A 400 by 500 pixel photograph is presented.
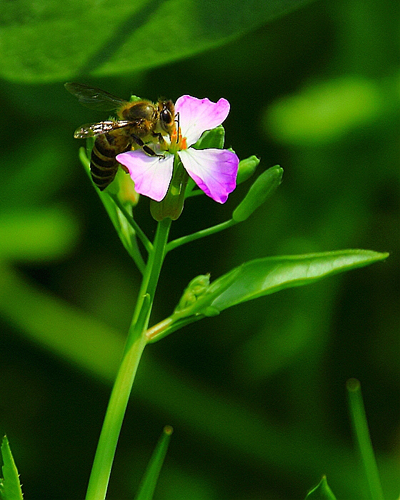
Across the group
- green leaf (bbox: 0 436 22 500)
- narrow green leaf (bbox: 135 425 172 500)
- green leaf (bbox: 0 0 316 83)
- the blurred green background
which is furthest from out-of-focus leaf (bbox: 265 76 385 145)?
green leaf (bbox: 0 436 22 500)

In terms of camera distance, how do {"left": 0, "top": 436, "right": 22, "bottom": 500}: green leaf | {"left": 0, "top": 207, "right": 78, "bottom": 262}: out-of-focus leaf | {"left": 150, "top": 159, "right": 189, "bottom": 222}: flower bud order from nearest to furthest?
{"left": 0, "top": 436, "right": 22, "bottom": 500}: green leaf < {"left": 150, "top": 159, "right": 189, "bottom": 222}: flower bud < {"left": 0, "top": 207, "right": 78, "bottom": 262}: out-of-focus leaf

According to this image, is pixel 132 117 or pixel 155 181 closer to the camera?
pixel 155 181

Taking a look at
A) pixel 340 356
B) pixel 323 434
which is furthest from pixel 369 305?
pixel 323 434

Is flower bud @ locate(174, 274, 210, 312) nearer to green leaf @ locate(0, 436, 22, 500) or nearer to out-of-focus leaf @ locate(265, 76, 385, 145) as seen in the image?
green leaf @ locate(0, 436, 22, 500)

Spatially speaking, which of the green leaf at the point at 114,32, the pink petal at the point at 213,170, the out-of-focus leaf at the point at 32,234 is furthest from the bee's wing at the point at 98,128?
the out-of-focus leaf at the point at 32,234

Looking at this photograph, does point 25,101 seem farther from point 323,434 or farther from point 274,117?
point 323,434

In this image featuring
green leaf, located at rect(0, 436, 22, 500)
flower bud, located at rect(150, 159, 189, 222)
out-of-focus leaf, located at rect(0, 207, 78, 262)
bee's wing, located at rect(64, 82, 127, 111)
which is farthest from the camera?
out-of-focus leaf, located at rect(0, 207, 78, 262)

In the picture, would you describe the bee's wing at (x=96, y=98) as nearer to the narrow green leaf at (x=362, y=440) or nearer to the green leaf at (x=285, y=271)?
the green leaf at (x=285, y=271)

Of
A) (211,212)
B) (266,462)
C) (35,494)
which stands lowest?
(35,494)
